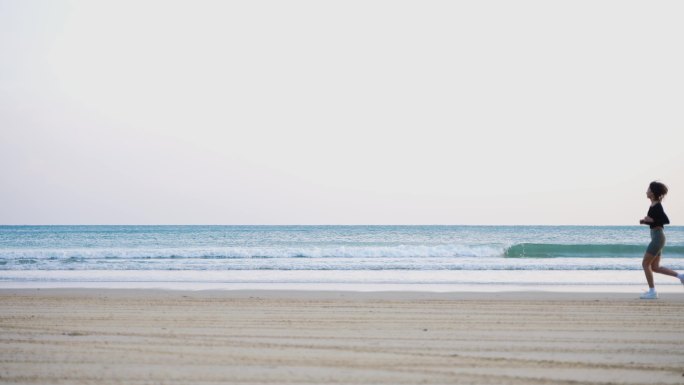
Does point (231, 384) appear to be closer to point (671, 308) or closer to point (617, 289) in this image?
point (671, 308)

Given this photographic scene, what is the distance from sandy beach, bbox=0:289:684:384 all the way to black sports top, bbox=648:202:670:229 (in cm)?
127

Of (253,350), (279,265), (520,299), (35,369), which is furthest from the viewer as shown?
(279,265)

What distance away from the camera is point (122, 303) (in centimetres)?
979

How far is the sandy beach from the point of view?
4793mm

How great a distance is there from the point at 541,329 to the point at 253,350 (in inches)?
130

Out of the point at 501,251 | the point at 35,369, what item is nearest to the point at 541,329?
the point at 35,369

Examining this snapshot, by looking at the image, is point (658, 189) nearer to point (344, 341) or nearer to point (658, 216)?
point (658, 216)

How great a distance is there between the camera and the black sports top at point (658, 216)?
31.8 ft

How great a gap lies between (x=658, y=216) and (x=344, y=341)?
20.4 feet

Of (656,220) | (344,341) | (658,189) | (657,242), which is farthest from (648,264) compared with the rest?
(344,341)

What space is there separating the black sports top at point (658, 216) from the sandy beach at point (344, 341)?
1.27m

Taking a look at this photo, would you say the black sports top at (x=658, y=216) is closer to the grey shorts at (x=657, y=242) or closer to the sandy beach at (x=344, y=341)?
the grey shorts at (x=657, y=242)

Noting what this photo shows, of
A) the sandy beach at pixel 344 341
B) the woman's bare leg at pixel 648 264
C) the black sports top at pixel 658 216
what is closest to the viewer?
the sandy beach at pixel 344 341

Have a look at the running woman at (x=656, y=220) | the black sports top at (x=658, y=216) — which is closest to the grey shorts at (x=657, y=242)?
the running woman at (x=656, y=220)
